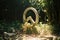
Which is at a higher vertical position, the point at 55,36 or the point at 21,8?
the point at 21,8

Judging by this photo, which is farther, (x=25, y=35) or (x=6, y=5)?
(x=6, y=5)

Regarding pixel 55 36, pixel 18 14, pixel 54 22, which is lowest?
pixel 55 36

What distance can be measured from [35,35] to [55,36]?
883 mm

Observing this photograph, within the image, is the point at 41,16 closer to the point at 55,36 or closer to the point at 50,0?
the point at 50,0

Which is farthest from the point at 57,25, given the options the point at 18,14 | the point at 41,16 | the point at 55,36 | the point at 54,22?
the point at 18,14

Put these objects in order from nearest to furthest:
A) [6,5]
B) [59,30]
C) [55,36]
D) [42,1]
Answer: [55,36] → [59,30] → [42,1] → [6,5]

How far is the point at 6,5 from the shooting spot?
37.6ft

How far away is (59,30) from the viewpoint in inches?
332

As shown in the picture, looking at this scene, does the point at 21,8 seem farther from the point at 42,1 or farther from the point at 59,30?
the point at 59,30

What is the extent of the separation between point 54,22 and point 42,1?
1.31 m

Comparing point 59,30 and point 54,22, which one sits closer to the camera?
point 59,30

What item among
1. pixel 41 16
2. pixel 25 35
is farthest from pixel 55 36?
pixel 41 16

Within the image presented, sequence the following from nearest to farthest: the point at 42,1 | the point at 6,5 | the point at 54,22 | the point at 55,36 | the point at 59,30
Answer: the point at 55,36 < the point at 59,30 < the point at 54,22 < the point at 42,1 < the point at 6,5

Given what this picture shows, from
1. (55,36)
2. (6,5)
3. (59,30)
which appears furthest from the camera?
(6,5)
